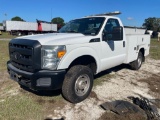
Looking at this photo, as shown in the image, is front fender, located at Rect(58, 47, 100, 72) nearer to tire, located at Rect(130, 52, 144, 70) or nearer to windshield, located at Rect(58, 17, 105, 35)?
windshield, located at Rect(58, 17, 105, 35)

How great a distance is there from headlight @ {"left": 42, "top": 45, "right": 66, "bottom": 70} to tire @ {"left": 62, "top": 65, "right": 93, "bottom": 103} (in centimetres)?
45

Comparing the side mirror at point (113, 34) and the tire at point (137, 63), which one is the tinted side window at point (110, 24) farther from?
the tire at point (137, 63)

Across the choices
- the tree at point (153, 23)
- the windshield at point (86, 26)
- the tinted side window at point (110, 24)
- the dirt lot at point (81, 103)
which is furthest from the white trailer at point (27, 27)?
the tree at point (153, 23)

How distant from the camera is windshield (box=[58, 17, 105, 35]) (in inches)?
189

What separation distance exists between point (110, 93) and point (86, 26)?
6.35 feet

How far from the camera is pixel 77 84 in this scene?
4.18m

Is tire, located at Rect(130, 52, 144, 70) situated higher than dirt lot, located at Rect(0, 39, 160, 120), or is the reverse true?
tire, located at Rect(130, 52, 144, 70)

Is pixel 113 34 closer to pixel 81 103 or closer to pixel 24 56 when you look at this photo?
pixel 81 103

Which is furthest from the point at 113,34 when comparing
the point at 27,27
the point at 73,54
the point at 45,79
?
the point at 27,27

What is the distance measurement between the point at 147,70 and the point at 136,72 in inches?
29.3

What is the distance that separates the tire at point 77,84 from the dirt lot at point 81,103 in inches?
6.9

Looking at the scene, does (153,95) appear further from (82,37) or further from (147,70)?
(147,70)

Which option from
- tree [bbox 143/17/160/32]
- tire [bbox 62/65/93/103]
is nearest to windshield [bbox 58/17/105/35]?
tire [bbox 62/65/93/103]

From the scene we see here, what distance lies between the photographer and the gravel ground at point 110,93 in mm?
3779
